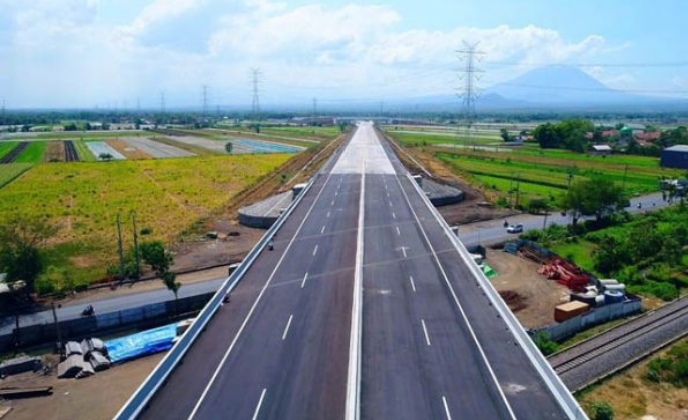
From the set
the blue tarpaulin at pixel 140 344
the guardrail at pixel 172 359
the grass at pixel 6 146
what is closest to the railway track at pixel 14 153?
the grass at pixel 6 146

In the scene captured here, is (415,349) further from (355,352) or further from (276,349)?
(276,349)

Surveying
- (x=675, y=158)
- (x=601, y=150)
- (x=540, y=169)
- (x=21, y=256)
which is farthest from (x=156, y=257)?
(x=601, y=150)

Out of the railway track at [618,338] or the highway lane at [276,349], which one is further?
the railway track at [618,338]

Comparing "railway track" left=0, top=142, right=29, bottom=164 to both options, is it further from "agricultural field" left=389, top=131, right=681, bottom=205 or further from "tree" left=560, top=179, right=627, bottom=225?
"tree" left=560, top=179, right=627, bottom=225

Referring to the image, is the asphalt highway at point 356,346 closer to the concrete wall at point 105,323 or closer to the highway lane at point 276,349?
the highway lane at point 276,349

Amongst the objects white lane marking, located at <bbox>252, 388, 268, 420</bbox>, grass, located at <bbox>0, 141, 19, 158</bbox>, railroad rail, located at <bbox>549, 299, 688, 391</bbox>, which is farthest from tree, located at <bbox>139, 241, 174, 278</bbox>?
grass, located at <bbox>0, 141, 19, 158</bbox>

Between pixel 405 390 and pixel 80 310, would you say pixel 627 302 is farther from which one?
pixel 80 310
